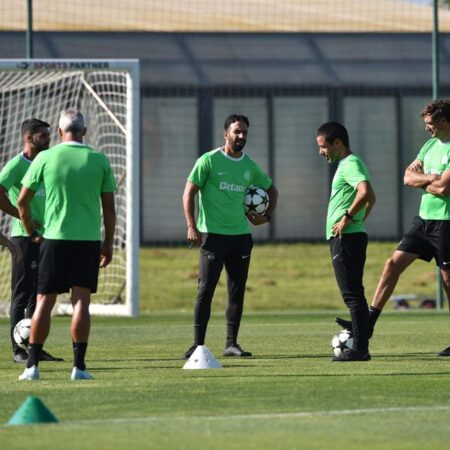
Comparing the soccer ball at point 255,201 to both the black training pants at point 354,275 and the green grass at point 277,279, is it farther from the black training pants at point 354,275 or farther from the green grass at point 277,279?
the green grass at point 277,279

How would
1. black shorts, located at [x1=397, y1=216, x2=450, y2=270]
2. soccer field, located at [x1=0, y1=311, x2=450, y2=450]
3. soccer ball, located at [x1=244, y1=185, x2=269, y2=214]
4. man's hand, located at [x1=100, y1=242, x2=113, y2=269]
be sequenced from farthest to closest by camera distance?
soccer ball, located at [x1=244, y1=185, x2=269, y2=214] < black shorts, located at [x1=397, y1=216, x2=450, y2=270] < man's hand, located at [x1=100, y1=242, x2=113, y2=269] < soccer field, located at [x1=0, y1=311, x2=450, y2=450]

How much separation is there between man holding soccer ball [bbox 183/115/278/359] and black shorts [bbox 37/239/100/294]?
7.19 feet

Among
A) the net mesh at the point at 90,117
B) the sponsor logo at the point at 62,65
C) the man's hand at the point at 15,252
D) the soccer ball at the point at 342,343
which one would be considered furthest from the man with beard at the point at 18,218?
the net mesh at the point at 90,117

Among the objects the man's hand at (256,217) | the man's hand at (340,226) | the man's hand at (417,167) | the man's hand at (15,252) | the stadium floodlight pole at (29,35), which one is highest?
the stadium floodlight pole at (29,35)

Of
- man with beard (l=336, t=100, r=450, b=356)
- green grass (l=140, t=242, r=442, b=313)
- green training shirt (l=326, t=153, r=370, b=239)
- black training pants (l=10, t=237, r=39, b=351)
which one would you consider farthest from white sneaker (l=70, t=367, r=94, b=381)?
green grass (l=140, t=242, r=442, b=313)

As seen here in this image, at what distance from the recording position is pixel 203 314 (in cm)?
1334

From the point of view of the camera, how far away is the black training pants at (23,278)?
535 inches

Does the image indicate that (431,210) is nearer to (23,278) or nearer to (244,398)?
(23,278)

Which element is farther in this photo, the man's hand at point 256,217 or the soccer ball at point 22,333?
the man's hand at point 256,217

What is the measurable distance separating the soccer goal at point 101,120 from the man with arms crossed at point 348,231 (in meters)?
→ 6.81

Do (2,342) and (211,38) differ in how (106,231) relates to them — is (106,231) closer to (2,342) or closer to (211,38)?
(2,342)

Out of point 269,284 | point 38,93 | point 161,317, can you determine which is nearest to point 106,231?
point 161,317

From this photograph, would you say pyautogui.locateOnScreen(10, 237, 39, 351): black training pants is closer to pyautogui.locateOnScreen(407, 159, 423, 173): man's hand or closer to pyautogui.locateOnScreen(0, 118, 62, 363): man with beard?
pyautogui.locateOnScreen(0, 118, 62, 363): man with beard

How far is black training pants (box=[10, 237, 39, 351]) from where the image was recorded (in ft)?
44.6
